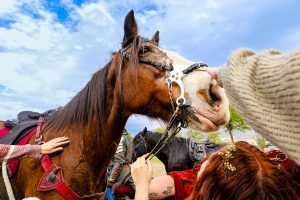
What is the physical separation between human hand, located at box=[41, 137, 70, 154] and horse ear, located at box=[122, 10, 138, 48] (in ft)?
3.85

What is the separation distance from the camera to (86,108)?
307 cm

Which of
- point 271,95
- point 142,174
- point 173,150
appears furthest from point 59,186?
point 173,150

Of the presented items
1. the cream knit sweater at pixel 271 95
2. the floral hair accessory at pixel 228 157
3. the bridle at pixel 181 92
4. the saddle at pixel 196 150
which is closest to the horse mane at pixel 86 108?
the bridle at pixel 181 92

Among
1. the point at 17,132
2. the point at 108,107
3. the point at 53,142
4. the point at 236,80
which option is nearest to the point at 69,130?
the point at 53,142

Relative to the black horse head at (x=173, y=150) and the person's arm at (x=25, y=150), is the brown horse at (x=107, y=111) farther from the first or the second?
the black horse head at (x=173, y=150)

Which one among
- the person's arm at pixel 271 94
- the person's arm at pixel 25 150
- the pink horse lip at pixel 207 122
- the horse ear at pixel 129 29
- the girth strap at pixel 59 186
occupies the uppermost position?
the horse ear at pixel 129 29

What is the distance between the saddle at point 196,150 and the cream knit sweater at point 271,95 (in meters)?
4.04

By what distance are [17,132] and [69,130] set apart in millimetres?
685

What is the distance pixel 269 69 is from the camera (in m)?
0.96

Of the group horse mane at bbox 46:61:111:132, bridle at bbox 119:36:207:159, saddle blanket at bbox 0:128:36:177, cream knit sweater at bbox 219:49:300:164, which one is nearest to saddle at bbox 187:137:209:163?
bridle at bbox 119:36:207:159

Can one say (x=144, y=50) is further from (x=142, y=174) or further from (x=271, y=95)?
(x=271, y=95)

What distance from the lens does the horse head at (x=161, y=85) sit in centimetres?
247

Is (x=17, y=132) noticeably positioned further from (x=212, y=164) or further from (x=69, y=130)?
(x=212, y=164)

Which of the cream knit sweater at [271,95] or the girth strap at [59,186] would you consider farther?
the girth strap at [59,186]
